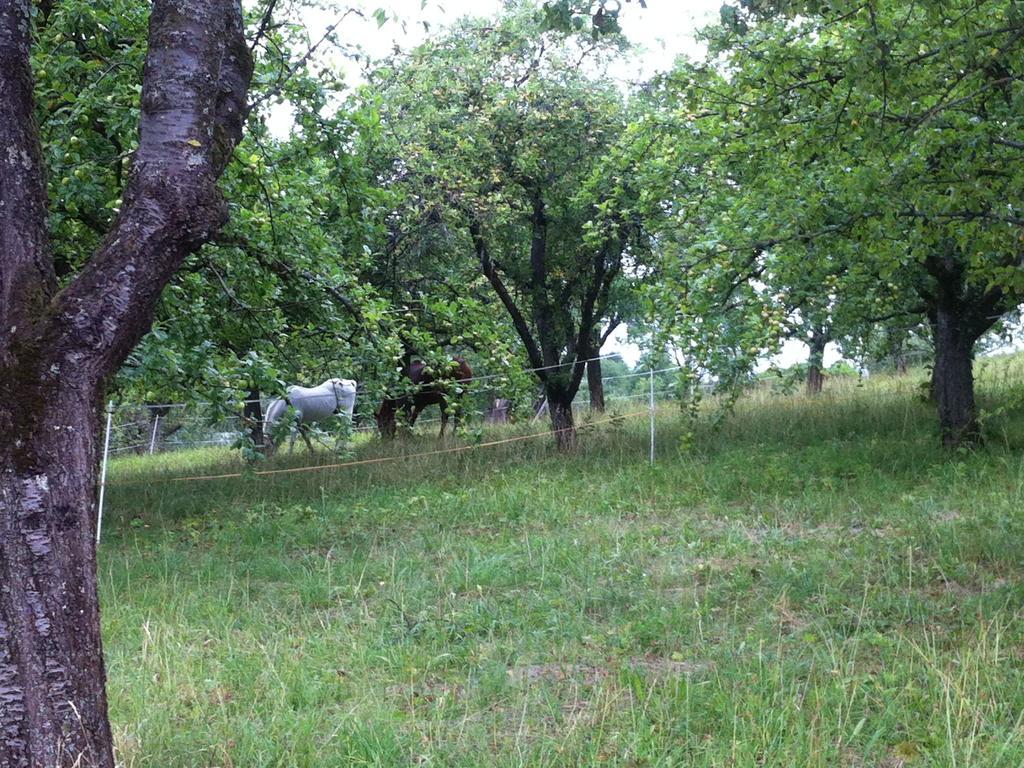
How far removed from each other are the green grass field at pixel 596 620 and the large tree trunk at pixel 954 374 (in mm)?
478

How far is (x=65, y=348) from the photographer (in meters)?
3.46

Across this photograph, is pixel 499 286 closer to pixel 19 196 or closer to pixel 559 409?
pixel 559 409

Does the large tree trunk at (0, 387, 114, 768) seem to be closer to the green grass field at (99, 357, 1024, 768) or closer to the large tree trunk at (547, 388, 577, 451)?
the green grass field at (99, 357, 1024, 768)

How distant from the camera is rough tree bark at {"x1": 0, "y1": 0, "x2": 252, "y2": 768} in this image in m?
3.36

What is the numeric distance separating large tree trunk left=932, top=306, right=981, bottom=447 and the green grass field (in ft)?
1.57

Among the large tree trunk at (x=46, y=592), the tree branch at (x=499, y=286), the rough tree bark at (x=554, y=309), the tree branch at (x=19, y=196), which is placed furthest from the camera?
the rough tree bark at (x=554, y=309)

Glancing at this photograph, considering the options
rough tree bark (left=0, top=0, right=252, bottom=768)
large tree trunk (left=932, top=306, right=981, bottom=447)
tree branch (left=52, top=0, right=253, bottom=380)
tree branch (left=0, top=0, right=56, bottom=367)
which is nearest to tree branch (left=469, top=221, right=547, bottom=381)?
large tree trunk (left=932, top=306, right=981, bottom=447)

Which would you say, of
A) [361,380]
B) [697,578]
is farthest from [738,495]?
[361,380]

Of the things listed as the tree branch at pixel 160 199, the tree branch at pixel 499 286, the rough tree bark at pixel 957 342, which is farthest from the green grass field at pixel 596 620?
the tree branch at pixel 499 286

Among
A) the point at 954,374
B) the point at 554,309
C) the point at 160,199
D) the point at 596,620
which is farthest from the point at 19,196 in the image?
the point at 554,309

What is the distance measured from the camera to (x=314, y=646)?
221 inches

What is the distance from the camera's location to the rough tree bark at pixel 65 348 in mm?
3359

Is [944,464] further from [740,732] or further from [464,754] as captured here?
[464,754]

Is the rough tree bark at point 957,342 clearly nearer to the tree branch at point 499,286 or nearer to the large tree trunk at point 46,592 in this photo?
the tree branch at point 499,286
